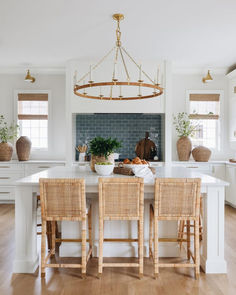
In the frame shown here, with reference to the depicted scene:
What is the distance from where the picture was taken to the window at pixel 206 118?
6461 millimetres

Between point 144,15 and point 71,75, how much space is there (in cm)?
220

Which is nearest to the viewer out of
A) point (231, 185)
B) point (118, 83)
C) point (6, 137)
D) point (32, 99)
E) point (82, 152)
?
point (118, 83)

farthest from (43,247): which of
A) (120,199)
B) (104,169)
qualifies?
(104,169)

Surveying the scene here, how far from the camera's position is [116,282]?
2631mm

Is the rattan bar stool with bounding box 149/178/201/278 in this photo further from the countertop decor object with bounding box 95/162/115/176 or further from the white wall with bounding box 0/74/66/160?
the white wall with bounding box 0/74/66/160

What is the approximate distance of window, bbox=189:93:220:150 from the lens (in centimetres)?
646

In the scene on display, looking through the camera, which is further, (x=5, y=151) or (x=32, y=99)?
(x=32, y=99)

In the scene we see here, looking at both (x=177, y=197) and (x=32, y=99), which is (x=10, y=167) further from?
(x=177, y=197)

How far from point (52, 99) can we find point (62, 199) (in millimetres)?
4192

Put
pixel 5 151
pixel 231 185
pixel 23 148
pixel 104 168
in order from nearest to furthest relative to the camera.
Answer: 1. pixel 104 168
2. pixel 231 185
3. pixel 5 151
4. pixel 23 148

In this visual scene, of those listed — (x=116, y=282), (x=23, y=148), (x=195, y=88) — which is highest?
(x=195, y=88)

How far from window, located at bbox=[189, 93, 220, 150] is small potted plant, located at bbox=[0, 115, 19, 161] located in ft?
12.5

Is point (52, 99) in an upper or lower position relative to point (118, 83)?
upper

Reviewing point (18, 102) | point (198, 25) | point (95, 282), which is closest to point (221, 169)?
point (198, 25)
